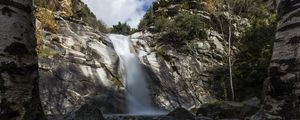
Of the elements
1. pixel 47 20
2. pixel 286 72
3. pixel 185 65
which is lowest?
pixel 185 65

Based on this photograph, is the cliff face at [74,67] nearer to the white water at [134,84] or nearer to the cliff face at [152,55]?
the cliff face at [152,55]

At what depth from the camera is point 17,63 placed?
2.68 meters

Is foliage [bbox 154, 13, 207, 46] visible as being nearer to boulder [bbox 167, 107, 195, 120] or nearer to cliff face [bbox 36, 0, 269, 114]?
cliff face [bbox 36, 0, 269, 114]

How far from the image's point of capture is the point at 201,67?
1319 inches

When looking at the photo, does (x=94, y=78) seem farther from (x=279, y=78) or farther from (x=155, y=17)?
(x=279, y=78)

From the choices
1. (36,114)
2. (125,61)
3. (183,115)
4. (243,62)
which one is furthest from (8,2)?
(243,62)

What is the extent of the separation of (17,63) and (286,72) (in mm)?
1697

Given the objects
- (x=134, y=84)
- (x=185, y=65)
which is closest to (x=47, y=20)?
(x=134, y=84)

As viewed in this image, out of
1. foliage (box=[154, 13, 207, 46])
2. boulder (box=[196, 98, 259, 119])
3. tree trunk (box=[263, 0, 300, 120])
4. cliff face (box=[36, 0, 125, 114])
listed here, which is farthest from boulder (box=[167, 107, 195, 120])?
foliage (box=[154, 13, 207, 46])

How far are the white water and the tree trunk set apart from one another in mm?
22934

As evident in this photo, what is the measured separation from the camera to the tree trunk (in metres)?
2.60

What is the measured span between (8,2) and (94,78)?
926 inches

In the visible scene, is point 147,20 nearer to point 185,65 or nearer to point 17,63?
point 185,65

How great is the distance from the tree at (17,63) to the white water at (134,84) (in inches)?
898
